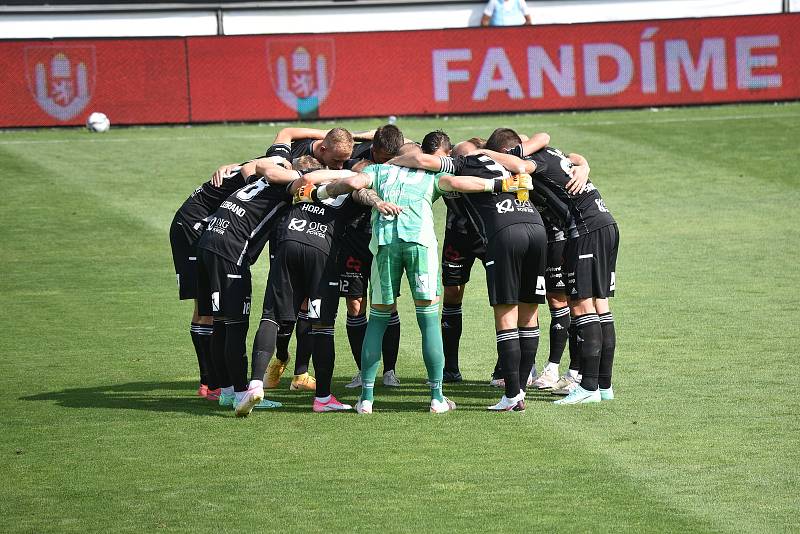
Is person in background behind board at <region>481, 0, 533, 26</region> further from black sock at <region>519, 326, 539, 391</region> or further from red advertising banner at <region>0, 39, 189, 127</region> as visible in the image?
black sock at <region>519, 326, 539, 391</region>

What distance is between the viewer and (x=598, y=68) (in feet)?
84.1

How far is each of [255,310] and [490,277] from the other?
5180 mm

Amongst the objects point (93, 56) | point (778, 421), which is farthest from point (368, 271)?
point (93, 56)

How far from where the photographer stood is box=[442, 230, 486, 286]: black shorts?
1120 cm

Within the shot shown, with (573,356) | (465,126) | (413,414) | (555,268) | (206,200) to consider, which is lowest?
(413,414)

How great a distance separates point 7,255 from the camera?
677 inches

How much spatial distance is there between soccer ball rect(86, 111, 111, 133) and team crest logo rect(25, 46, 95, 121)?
1.15 ft

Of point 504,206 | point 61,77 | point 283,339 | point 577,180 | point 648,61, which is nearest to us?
point 504,206

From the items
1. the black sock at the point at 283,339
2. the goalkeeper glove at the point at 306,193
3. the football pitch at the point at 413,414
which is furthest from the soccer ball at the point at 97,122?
the goalkeeper glove at the point at 306,193

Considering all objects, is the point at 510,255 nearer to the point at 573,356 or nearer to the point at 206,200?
the point at 573,356

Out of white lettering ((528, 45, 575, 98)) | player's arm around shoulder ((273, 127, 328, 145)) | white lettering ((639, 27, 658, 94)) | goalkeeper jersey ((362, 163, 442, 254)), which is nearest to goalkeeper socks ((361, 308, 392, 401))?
goalkeeper jersey ((362, 163, 442, 254))

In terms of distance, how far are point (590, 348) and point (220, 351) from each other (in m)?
3.07

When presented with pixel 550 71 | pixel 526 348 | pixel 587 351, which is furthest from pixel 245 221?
pixel 550 71

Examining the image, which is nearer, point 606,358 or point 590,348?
point 590,348
